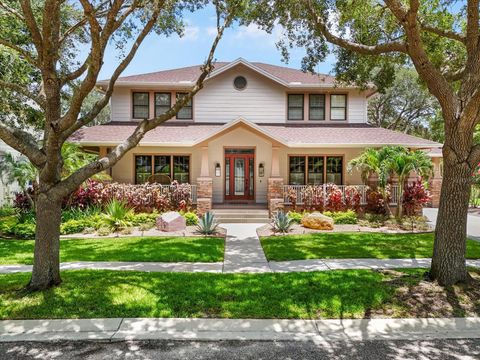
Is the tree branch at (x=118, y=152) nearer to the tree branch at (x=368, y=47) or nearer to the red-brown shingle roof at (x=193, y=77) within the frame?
the tree branch at (x=368, y=47)

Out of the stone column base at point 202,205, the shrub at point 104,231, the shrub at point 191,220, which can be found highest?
the stone column base at point 202,205

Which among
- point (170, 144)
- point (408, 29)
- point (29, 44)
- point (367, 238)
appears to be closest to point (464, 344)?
point (408, 29)

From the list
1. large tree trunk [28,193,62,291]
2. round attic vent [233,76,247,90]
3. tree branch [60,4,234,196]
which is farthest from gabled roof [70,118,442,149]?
large tree trunk [28,193,62,291]

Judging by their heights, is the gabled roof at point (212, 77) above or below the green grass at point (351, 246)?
above

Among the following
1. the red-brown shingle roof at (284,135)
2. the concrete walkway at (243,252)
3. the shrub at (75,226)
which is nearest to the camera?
the concrete walkway at (243,252)

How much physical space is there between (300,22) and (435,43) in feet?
14.4

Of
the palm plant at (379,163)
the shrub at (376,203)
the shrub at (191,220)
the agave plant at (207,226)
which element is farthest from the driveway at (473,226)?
the shrub at (191,220)

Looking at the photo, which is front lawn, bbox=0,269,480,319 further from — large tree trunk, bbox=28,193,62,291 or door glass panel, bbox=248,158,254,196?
door glass panel, bbox=248,158,254,196

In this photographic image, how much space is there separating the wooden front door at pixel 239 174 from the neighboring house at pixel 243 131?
0.05 metres

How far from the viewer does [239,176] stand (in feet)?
54.6

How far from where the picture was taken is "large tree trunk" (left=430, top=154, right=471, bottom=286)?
5.84 metres

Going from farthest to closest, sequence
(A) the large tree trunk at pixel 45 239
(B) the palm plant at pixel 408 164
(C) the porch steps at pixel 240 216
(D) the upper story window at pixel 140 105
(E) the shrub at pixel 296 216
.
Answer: (D) the upper story window at pixel 140 105
(C) the porch steps at pixel 240 216
(E) the shrub at pixel 296 216
(B) the palm plant at pixel 408 164
(A) the large tree trunk at pixel 45 239

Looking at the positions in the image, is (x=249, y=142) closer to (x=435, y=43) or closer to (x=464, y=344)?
(x=435, y=43)

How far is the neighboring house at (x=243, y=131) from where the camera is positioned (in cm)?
1620
